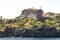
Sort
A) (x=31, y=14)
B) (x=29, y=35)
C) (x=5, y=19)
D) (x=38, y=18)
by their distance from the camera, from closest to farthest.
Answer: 1. (x=29, y=35)
2. (x=38, y=18)
3. (x=5, y=19)
4. (x=31, y=14)

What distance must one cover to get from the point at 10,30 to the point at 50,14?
5401cm

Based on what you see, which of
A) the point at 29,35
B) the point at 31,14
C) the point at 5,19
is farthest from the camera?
the point at 31,14

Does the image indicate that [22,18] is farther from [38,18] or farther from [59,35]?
[59,35]

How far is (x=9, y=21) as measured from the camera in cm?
16975

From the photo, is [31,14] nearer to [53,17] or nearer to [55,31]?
[53,17]

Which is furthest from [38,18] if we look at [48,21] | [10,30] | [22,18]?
[10,30]

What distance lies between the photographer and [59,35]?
13400 cm

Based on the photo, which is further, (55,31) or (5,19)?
(5,19)

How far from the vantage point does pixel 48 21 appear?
548 ft

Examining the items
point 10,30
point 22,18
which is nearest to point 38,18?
point 22,18

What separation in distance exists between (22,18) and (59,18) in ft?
77.3

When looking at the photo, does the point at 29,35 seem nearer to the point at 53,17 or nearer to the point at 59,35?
the point at 59,35

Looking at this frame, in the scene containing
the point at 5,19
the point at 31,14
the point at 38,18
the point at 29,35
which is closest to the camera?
the point at 29,35

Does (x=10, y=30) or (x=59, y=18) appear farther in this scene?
(x=59, y=18)
